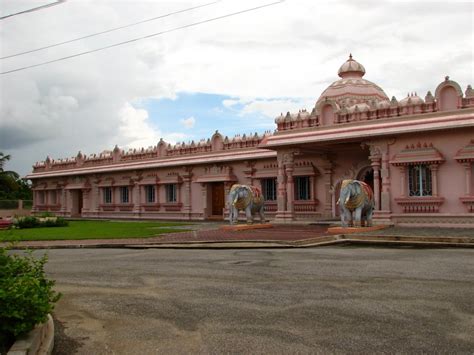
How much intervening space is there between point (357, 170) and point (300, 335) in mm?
18108

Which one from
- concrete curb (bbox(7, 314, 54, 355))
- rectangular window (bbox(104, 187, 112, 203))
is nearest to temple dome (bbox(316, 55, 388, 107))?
rectangular window (bbox(104, 187, 112, 203))

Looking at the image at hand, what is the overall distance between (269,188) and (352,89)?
21.3 feet

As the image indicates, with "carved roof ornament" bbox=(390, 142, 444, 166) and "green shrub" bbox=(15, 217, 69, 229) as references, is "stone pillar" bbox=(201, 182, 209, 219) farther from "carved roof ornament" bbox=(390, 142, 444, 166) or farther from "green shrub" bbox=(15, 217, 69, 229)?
"carved roof ornament" bbox=(390, 142, 444, 166)

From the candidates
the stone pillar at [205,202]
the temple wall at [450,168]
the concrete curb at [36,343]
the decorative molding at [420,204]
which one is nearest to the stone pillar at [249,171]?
the stone pillar at [205,202]

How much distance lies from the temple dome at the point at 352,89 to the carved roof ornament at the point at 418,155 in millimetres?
4283

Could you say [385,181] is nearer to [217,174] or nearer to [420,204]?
[420,204]

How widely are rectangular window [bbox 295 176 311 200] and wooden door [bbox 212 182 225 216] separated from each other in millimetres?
5259

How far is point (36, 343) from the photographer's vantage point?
4637mm

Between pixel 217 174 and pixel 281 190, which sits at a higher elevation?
pixel 217 174

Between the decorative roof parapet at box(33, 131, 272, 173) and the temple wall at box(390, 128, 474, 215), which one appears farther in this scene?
the decorative roof parapet at box(33, 131, 272, 173)

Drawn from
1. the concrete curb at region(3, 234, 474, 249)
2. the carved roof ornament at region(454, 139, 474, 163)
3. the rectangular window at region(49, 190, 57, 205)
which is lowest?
the concrete curb at region(3, 234, 474, 249)

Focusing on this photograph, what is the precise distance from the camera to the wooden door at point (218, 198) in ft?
93.7

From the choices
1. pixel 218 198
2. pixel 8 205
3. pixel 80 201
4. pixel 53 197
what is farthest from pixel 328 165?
pixel 8 205

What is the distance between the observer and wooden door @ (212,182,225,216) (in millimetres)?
28547
